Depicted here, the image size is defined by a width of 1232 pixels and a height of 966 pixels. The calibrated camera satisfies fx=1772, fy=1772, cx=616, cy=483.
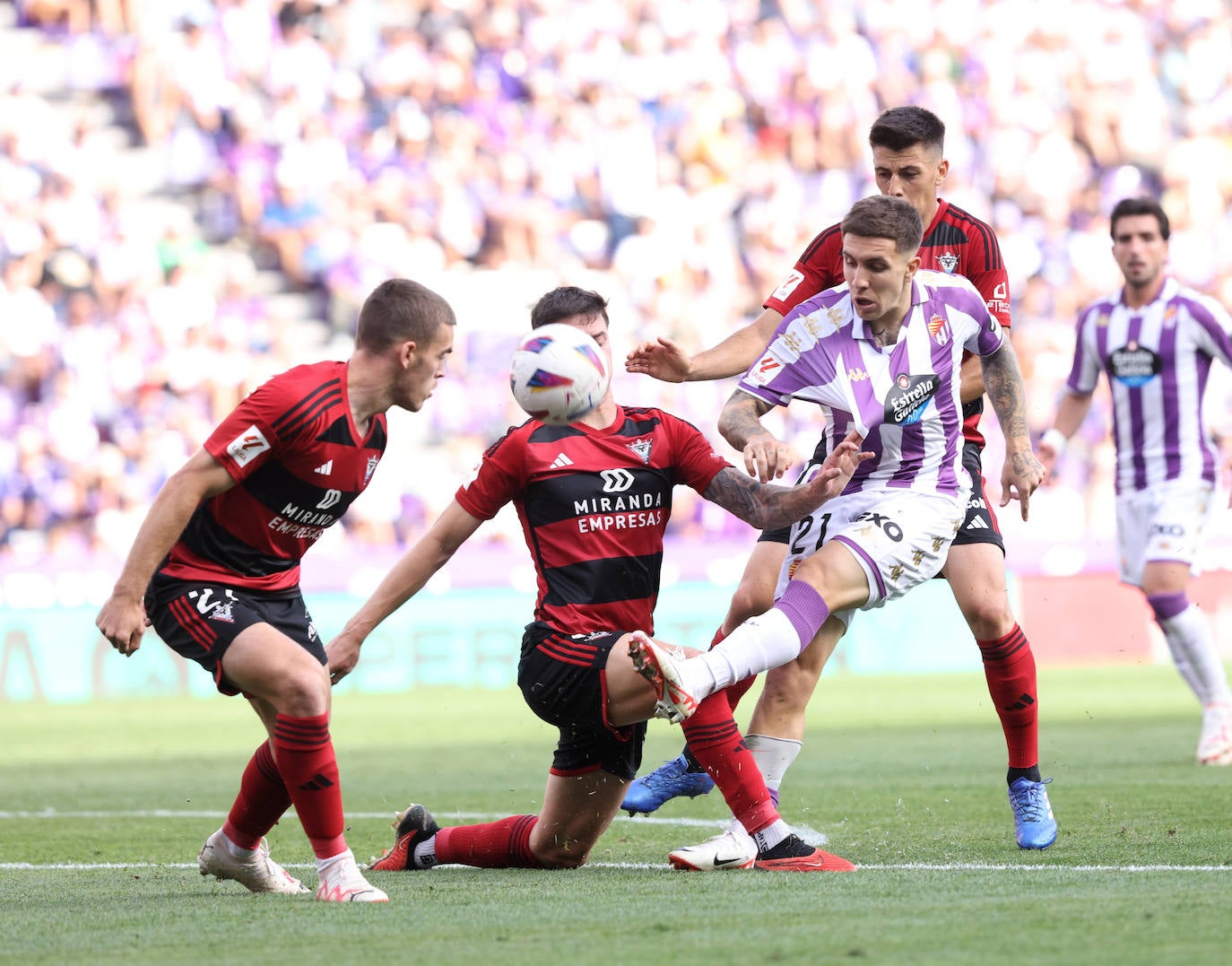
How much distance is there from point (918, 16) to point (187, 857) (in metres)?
18.4

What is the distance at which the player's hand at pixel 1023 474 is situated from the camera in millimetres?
6027

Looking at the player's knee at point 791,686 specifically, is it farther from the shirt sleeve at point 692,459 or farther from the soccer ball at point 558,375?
the soccer ball at point 558,375

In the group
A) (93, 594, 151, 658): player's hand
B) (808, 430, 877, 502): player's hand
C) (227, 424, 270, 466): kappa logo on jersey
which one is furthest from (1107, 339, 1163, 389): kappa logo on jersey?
(93, 594, 151, 658): player's hand

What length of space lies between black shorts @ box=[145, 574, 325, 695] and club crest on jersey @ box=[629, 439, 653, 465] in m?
1.15

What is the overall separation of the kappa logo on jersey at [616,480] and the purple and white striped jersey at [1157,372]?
5.11m

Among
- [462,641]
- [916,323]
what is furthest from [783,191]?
[916,323]

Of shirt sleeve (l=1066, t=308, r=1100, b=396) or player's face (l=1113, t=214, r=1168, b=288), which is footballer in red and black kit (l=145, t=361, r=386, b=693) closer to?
player's face (l=1113, t=214, r=1168, b=288)

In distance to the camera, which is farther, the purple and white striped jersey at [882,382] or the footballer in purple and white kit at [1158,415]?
the footballer in purple and white kit at [1158,415]

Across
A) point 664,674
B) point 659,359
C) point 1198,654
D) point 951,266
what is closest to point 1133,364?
point 1198,654

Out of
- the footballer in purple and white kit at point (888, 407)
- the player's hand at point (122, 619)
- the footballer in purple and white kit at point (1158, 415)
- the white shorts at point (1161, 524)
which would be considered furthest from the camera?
the white shorts at point (1161, 524)

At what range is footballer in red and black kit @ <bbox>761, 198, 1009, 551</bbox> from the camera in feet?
21.4

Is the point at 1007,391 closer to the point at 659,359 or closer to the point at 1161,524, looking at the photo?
the point at 659,359

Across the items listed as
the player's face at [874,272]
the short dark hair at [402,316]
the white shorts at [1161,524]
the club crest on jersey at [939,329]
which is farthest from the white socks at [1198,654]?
the short dark hair at [402,316]

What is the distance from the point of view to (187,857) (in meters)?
6.51
